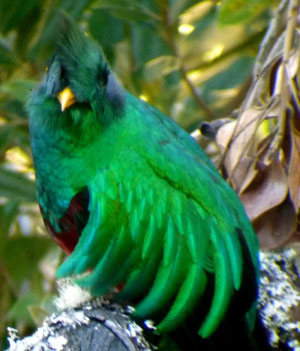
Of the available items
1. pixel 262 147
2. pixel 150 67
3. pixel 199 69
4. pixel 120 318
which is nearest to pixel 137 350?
pixel 120 318

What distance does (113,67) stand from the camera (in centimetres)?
347

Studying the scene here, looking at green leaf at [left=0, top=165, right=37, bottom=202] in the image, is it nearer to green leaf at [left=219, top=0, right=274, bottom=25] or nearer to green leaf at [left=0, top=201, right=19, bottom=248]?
green leaf at [left=0, top=201, right=19, bottom=248]

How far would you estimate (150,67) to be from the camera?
134 inches

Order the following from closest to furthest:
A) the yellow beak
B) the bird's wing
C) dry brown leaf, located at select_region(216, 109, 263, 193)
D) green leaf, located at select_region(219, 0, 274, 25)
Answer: the bird's wing
the yellow beak
dry brown leaf, located at select_region(216, 109, 263, 193)
green leaf, located at select_region(219, 0, 274, 25)

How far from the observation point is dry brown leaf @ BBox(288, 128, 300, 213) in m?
2.21

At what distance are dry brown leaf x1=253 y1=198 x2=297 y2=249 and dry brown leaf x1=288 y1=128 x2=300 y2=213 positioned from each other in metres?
0.02

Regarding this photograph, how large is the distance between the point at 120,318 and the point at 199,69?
6.32 feet

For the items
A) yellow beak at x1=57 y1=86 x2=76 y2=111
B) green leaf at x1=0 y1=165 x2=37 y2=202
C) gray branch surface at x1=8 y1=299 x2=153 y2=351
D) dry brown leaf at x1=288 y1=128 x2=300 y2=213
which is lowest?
green leaf at x1=0 y1=165 x2=37 y2=202

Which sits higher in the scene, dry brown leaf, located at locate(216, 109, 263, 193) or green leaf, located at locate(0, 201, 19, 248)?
dry brown leaf, located at locate(216, 109, 263, 193)

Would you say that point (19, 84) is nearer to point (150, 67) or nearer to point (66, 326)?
→ point (150, 67)

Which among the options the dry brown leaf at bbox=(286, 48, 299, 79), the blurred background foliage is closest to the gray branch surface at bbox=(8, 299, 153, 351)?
the dry brown leaf at bbox=(286, 48, 299, 79)

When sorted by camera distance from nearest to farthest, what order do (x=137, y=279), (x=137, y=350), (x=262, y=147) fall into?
(x=137, y=350) < (x=137, y=279) < (x=262, y=147)

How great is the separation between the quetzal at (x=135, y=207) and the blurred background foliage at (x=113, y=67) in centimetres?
80

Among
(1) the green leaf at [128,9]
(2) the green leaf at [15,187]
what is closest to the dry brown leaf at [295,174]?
(1) the green leaf at [128,9]
